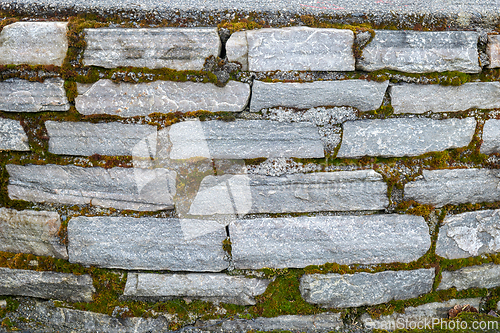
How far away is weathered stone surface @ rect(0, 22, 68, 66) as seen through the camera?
6.56 ft

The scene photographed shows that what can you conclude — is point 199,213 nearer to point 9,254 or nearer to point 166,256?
point 166,256

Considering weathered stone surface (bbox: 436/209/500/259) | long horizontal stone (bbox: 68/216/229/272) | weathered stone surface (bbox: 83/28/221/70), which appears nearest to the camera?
weathered stone surface (bbox: 83/28/221/70)

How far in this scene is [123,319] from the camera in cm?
235

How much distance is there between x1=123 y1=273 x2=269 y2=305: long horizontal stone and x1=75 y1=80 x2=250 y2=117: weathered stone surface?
1.24 m

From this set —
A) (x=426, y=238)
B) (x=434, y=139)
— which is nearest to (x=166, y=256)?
(x=426, y=238)

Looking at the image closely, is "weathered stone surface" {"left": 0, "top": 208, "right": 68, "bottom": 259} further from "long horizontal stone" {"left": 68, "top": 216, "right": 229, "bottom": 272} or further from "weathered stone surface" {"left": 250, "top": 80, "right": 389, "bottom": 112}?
"weathered stone surface" {"left": 250, "top": 80, "right": 389, "bottom": 112}

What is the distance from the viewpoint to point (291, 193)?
2240 mm

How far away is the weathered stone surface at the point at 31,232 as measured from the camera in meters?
2.27

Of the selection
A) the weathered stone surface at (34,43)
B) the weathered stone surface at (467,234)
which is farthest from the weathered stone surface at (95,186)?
the weathered stone surface at (467,234)

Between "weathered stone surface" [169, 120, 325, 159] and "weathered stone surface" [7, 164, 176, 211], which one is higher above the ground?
"weathered stone surface" [169, 120, 325, 159]

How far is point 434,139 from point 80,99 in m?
2.56

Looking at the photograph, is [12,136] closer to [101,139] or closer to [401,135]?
[101,139]

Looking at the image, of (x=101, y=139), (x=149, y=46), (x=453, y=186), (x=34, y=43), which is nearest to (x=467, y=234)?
(x=453, y=186)

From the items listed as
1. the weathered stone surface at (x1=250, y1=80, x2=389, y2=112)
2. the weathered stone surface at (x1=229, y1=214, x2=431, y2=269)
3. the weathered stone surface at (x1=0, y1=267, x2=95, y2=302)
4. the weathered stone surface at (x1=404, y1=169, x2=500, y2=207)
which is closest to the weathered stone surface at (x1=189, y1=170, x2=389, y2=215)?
the weathered stone surface at (x1=229, y1=214, x2=431, y2=269)
